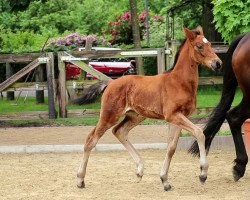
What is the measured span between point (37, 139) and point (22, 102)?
27.5ft

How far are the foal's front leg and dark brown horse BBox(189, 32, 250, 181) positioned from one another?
1.25 m

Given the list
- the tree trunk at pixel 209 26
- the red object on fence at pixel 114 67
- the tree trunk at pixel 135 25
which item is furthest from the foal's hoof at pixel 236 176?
the red object on fence at pixel 114 67

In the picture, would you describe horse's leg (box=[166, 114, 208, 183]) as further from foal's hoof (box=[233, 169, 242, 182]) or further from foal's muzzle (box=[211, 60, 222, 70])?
foal's hoof (box=[233, 169, 242, 182])

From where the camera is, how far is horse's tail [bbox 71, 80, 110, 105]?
909 centimetres

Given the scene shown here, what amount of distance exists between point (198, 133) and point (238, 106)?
1.77m

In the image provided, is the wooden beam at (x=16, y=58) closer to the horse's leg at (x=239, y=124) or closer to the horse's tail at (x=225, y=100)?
the horse's tail at (x=225, y=100)

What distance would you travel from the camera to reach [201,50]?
8.20 m

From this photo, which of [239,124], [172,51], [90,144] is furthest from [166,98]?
[172,51]

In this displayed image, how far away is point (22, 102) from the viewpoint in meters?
21.8

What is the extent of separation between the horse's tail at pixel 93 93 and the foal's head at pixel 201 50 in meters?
1.28

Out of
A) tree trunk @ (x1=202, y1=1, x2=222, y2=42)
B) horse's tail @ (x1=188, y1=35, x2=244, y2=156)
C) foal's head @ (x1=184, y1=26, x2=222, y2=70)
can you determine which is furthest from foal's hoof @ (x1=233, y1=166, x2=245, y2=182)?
tree trunk @ (x1=202, y1=1, x2=222, y2=42)

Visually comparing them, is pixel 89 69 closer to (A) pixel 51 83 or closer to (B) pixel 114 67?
(A) pixel 51 83

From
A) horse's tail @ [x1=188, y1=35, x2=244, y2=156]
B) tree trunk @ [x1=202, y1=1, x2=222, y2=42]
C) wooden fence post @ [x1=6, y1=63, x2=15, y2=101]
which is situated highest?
horse's tail @ [x1=188, y1=35, x2=244, y2=156]

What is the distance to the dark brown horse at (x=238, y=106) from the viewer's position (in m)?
9.24
